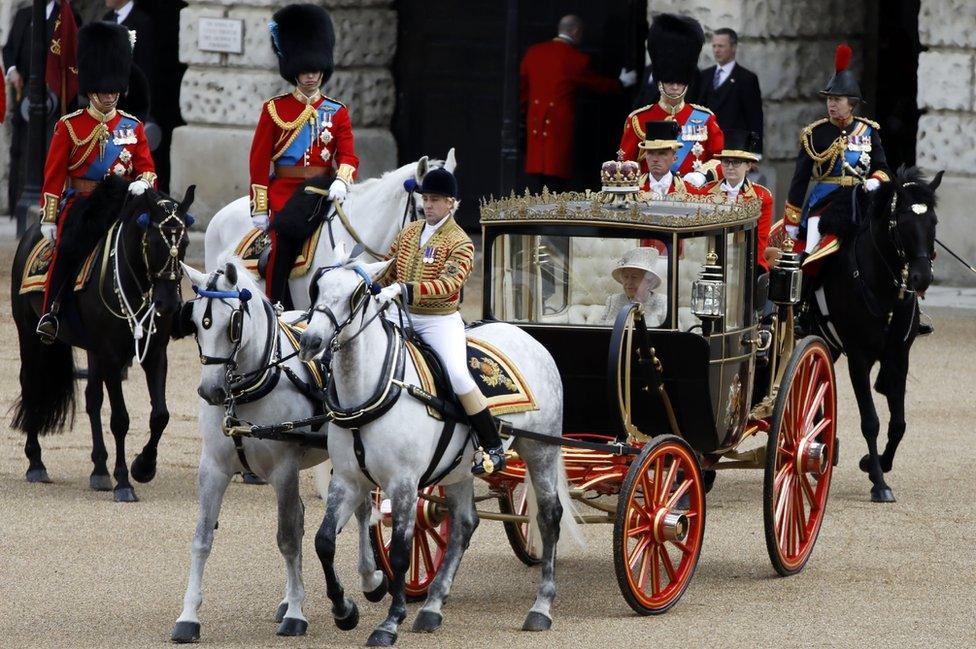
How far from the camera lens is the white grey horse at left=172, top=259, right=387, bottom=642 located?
704 centimetres

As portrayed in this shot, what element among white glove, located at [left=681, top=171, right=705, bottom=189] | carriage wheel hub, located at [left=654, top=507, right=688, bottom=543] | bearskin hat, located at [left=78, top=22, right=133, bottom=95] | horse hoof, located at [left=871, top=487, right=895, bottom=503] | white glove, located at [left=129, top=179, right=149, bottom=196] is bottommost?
horse hoof, located at [left=871, top=487, right=895, bottom=503]

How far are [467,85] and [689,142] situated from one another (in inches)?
333

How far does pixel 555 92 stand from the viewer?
17.7 metres

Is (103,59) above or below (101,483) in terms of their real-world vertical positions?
above

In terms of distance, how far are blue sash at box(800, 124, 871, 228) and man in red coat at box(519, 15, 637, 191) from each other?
692 cm

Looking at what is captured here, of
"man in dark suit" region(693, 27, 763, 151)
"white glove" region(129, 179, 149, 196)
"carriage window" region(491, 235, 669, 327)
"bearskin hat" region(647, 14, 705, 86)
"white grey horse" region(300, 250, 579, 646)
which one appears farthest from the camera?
"man in dark suit" region(693, 27, 763, 151)

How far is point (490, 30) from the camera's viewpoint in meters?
19.0

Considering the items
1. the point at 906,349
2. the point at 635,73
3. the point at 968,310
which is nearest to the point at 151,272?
the point at 906,349

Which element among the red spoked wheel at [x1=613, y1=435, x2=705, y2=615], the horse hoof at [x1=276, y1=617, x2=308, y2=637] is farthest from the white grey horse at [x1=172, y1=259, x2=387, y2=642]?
the red spoked wheel at [x1=613, y1=435, x2=705, y2=615]

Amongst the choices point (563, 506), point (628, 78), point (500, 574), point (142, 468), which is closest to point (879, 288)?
point (500, 574)

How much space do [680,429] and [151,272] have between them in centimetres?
289

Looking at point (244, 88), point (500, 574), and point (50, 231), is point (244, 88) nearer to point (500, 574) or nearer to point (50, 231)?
point (50, 231)

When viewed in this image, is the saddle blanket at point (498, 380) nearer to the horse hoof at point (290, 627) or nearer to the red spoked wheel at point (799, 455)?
the horse hoof at point (290, 627)

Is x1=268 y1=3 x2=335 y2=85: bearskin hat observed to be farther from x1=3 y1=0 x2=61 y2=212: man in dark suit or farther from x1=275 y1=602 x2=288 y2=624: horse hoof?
x1=3 y1=0 x2=61 y2=212: man in dark suit
